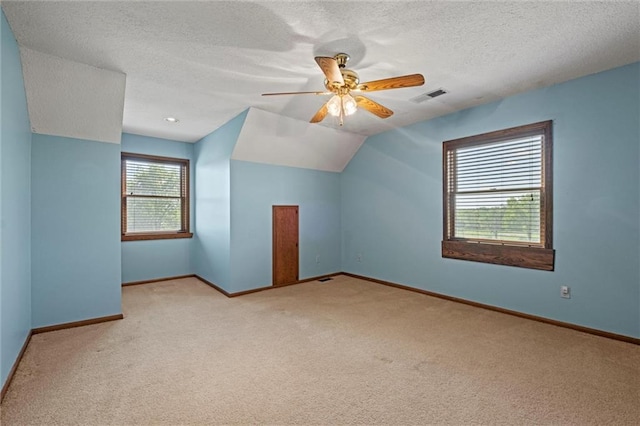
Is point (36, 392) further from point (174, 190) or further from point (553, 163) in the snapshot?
point (553, 163)

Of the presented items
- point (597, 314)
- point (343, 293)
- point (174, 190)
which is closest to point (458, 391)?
point (597, 314)

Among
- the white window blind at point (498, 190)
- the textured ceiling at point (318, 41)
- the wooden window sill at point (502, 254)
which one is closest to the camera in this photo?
the textured ceiling at point (318, 41)

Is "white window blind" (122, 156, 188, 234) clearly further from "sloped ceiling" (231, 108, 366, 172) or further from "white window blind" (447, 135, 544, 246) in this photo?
"white window blind" (447, 135, 544, 246)

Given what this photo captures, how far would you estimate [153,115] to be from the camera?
164 inches

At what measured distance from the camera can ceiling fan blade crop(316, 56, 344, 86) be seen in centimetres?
218

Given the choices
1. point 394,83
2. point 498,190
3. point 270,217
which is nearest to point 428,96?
point 394,83

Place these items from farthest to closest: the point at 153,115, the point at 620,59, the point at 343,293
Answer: the point at 343,293
the point at 153,115
the point at 620,59

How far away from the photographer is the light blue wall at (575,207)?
2953mm

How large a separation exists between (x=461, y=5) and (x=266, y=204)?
379 centimetres

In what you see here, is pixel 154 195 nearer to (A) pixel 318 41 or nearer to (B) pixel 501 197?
(A) pixel 318 41

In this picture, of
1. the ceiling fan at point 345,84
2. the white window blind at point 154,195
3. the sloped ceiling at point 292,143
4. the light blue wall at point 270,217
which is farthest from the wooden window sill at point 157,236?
the ceiling fan at point 345,84

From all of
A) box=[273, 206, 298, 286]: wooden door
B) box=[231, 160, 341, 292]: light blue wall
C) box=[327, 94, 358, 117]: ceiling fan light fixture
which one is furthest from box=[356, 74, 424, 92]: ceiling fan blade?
box=[273, 206, 298, 286]: wooden door

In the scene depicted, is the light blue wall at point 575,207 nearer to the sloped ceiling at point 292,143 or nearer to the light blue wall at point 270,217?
the sloped ceiling at point 292,143

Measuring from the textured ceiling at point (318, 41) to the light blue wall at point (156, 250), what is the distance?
199cm
